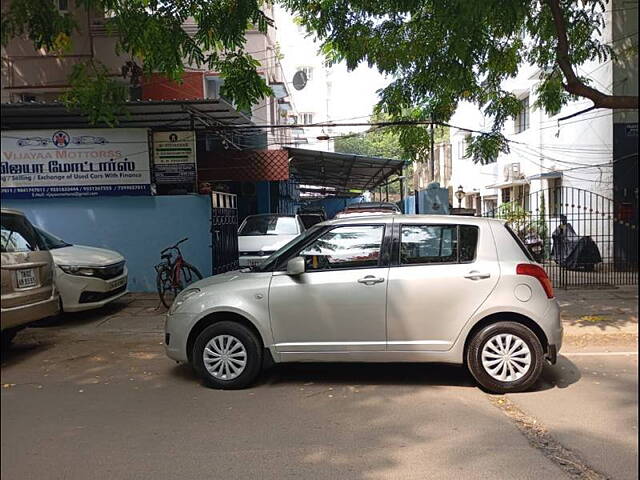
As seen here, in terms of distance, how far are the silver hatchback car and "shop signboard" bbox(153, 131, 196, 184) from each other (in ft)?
20.0

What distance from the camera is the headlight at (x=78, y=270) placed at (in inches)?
320

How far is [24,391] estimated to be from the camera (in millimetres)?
1897

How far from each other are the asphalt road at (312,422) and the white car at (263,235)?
5.60 m

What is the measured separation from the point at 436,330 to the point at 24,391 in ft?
13.0

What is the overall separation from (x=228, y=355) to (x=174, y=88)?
33.4ft

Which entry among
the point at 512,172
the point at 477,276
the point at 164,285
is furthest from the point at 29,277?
the point at 512,172

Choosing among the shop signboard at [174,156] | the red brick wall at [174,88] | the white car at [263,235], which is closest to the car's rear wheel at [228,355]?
the white car at [263,235]

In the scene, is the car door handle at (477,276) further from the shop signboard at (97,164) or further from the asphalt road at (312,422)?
the shop signboard at (97,164)

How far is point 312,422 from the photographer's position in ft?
15.0

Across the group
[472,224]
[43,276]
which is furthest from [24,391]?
[472,224]

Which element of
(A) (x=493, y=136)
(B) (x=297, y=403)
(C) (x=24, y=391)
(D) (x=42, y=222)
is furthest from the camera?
(A) (x=493, y=136)

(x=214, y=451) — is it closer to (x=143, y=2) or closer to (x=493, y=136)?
(x=143, y=2)

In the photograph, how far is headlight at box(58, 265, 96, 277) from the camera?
8141 millimetres

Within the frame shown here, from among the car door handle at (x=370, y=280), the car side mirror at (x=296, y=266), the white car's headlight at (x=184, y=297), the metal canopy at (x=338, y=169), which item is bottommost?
the white car's headlight at (x=184, y=297)
